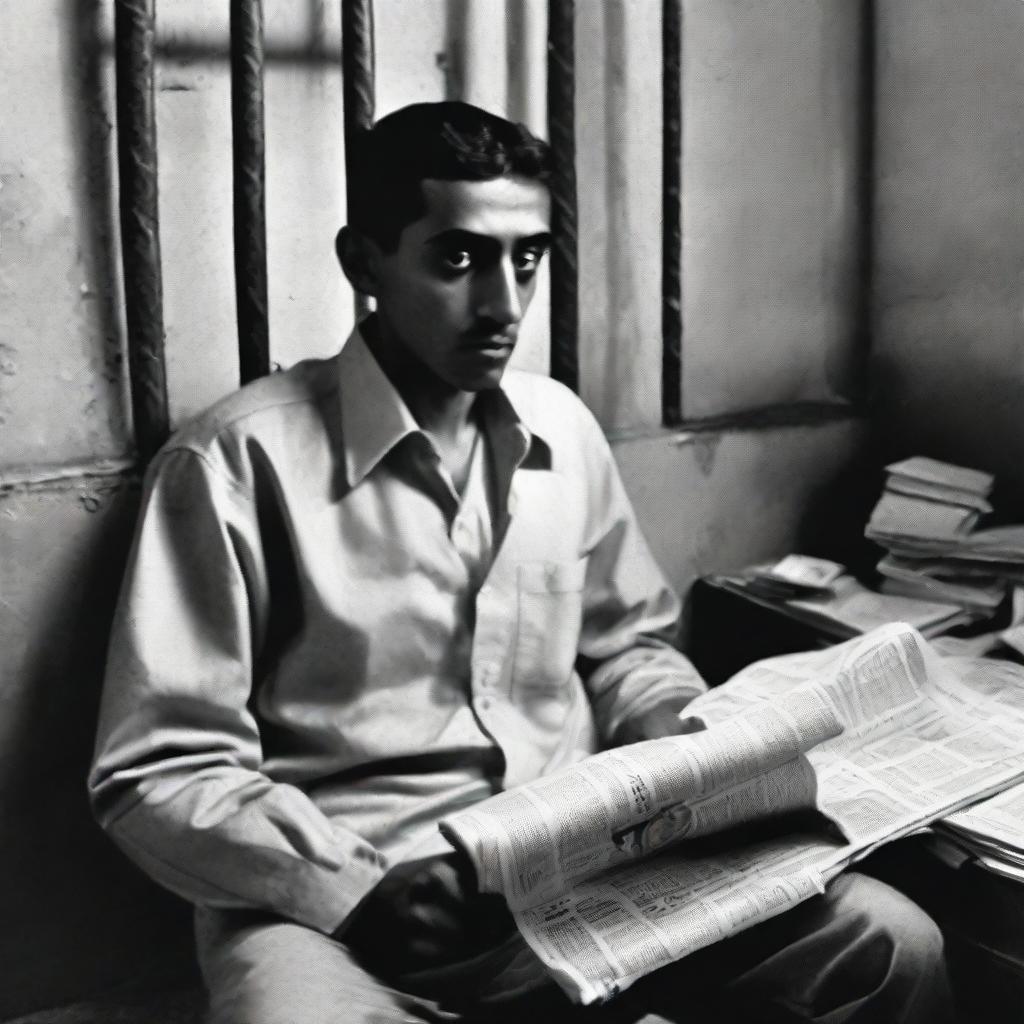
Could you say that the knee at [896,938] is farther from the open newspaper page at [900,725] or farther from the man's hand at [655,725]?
the man's hand at [655,725]

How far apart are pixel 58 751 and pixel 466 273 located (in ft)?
2.46

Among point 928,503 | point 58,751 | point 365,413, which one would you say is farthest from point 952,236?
point 58,751

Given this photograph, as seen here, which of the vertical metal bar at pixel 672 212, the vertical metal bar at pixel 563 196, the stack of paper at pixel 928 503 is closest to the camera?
the vertical metal bar at pixel 563 196

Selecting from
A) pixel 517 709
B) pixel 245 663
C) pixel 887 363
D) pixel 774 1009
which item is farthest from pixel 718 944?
pixel 887 363

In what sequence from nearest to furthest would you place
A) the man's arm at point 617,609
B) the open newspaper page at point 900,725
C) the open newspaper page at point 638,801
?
the open newspaper page at point 638,801
the open newspaper page at point 900,725
the man's arm at point 617,609

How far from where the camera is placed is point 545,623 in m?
1.46

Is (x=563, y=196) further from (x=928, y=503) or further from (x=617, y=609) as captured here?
(x=928, y=503)

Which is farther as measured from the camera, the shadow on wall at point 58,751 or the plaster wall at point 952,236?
the plaster wall at point 952,236

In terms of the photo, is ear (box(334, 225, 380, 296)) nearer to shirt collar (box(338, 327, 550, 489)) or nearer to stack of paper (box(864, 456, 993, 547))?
shirt collar (box(338, 327, 550, 489))

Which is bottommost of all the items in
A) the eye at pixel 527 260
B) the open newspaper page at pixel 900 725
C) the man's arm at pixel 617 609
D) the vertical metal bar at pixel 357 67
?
the open newspaper page at pixel 900 725

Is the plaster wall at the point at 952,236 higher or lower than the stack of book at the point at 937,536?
higher

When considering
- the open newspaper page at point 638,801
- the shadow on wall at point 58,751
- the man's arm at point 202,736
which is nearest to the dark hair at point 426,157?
the man's arm at point 202,736

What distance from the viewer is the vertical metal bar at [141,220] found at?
137 centimetres

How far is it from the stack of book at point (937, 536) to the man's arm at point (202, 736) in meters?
1.06
